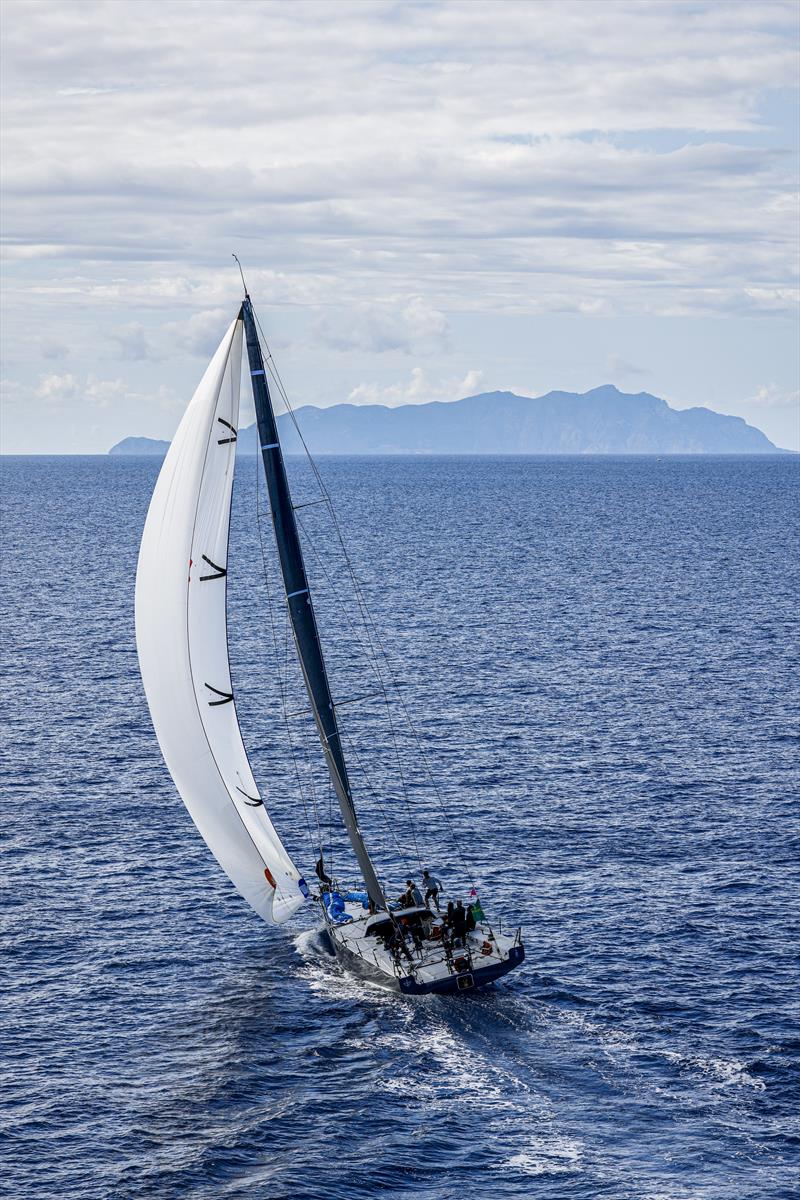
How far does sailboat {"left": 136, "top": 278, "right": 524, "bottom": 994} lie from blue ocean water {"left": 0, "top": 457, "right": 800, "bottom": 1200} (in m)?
1.57

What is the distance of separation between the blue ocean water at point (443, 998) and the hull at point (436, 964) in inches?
28.0

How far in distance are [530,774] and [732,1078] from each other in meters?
31.8

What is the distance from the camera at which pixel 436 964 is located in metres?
48.2

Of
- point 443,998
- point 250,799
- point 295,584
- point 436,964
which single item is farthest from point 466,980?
point 295,584

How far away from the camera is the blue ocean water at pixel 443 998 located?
39.5 m

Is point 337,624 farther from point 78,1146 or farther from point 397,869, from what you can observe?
Result: point 78,1146

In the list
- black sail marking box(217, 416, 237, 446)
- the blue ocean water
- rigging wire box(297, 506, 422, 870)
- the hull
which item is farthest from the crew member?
black sail marking box(217, 416, 237, 446)

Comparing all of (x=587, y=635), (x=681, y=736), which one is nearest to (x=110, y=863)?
(x=681, y=736)

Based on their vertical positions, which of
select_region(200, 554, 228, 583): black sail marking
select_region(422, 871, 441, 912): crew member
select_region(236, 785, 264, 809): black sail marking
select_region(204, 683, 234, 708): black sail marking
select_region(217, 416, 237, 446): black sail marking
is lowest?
select_region(422, 871, 441, 912): crew member

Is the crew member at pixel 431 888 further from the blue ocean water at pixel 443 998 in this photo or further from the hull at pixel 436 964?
the blue ocean water at pixel 443 998

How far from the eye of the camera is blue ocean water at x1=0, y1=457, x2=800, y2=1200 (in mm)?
39500

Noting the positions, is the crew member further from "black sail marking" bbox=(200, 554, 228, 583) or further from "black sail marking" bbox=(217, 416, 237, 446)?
"black sail marking" bbox=(217, 416, 237, 446)

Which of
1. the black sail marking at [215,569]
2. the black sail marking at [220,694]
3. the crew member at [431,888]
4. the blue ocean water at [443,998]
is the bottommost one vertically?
the blue ocean water at [443,998]

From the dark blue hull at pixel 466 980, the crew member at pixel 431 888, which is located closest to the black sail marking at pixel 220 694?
the crew member at pixel 431 888
